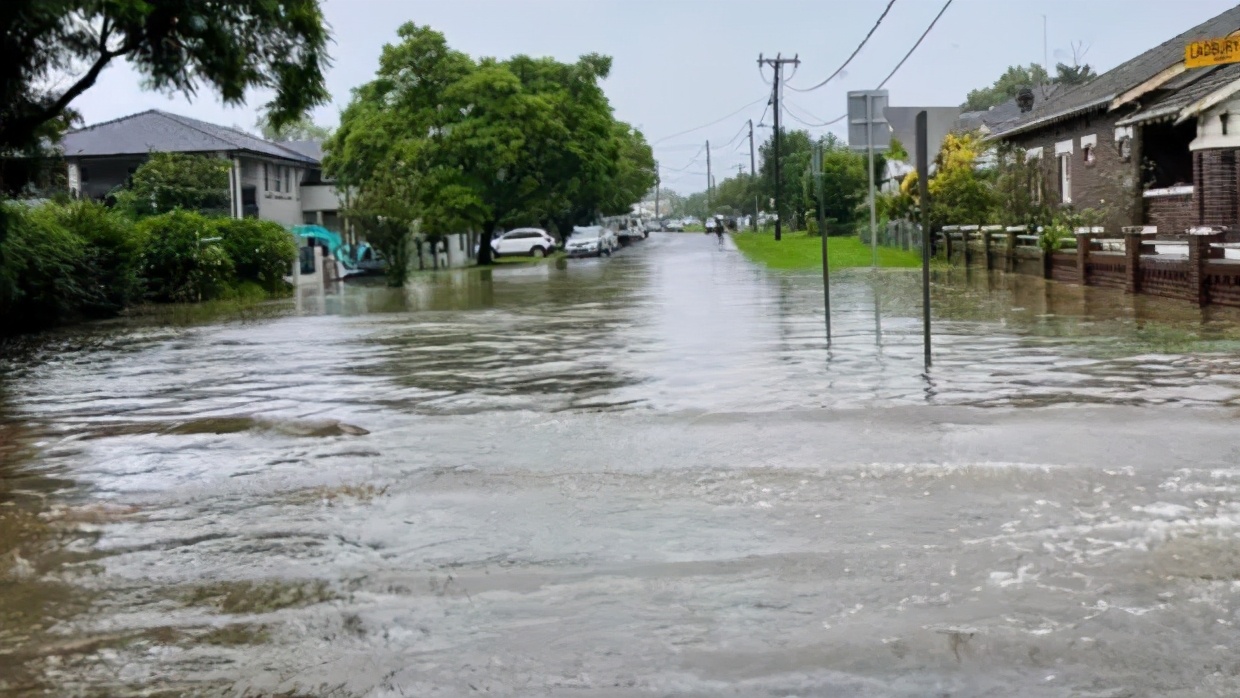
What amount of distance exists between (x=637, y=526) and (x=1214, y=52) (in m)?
11.5

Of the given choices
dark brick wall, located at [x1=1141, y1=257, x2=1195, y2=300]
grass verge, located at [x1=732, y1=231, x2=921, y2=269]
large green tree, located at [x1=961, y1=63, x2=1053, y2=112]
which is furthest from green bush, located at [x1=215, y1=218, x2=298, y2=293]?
large green tree, located at [x1=961, y1=63, x2=1053, y2=112]

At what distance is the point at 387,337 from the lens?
20.5m

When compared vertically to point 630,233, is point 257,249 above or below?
below

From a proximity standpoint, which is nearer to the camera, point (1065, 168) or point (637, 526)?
point (637, 526)

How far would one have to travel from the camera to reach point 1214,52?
52.0 ft

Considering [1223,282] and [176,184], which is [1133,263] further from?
[176,184]

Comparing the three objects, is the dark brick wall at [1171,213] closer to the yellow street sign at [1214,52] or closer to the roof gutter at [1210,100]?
the roof gutter at [1210,100]

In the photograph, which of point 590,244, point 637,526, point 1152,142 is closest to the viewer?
point 637,526

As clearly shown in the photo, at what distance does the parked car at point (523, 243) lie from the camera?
70812mm

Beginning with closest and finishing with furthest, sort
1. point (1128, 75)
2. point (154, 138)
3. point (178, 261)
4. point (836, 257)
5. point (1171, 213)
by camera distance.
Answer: point (1171, 213), point (178, 261), point (1128, 75), point (836, 257), point (154, 138)

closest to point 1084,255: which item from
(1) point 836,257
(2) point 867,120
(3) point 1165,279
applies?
(3) point 1165,279

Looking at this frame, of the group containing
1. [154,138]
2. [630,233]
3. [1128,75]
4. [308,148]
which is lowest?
[630,233]

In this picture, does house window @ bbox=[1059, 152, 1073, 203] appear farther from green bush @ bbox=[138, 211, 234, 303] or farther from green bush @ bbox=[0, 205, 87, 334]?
green bush @ bbox=[0, 205, 87, 334]

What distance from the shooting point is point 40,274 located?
25.0 meters
